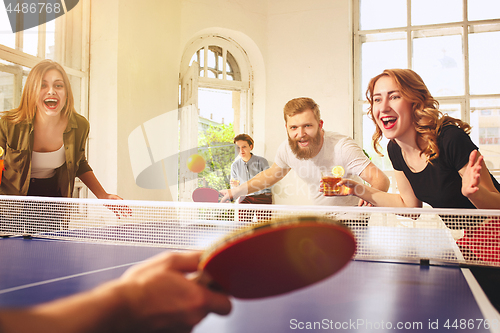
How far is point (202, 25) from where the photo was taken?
6.48 meters

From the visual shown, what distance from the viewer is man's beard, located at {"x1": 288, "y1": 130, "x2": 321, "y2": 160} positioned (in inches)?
139

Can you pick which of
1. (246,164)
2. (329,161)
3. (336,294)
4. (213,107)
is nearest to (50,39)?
(213,107)

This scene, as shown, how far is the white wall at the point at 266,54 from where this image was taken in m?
5.67

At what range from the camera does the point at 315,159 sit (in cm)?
350

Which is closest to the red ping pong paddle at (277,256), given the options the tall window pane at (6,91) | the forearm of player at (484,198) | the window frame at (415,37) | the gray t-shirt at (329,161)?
the forearm of player at (484,198)

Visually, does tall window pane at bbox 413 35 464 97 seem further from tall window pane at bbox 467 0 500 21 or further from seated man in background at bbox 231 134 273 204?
seated man in background at bbox 231 134 273 204

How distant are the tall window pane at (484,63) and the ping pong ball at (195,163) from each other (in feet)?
15.5

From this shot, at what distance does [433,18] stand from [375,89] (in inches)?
190

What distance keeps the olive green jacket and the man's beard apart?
2066mm

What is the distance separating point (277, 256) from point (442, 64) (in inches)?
279

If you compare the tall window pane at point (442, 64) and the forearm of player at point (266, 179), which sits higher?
the tall window pane at point (442, 64)

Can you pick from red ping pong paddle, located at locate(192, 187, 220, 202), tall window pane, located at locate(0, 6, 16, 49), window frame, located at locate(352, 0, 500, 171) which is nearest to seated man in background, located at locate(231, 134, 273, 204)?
red ping pong paddle, located at locate(192, 187, 220, 202)

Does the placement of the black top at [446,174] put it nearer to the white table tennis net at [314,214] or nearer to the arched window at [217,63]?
the white table tennis net at [314,214]

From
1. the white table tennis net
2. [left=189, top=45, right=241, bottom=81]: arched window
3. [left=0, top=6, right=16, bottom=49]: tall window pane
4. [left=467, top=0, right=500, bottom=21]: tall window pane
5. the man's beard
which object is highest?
[left=467, top=0, right=500, bottom=21]: tall window pane
